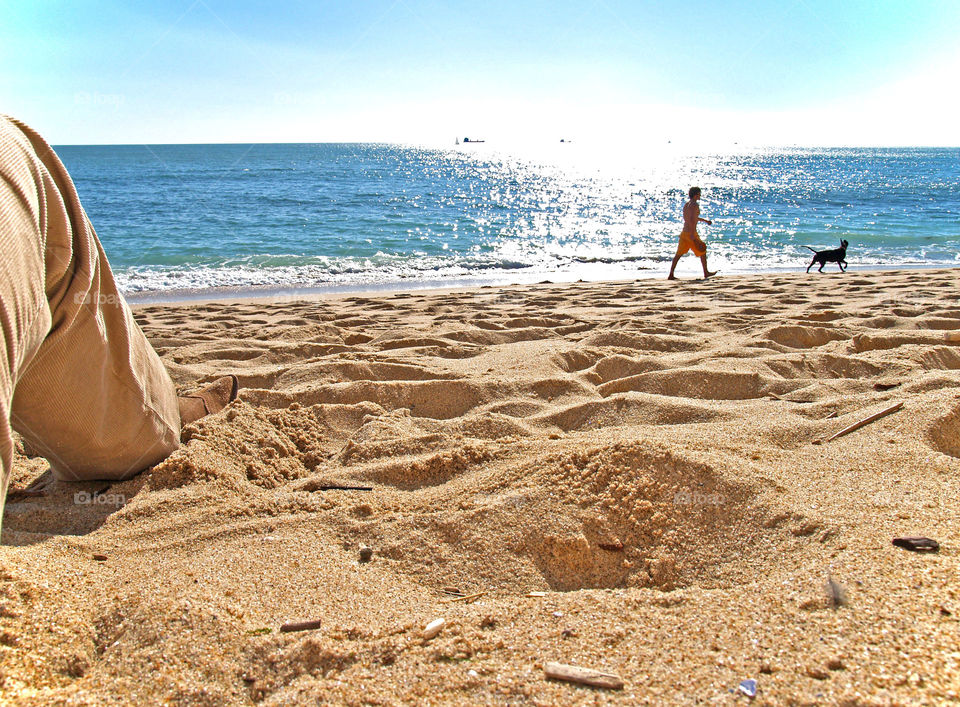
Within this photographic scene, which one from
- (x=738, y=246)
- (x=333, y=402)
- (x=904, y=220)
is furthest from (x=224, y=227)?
(x=904, y=220)

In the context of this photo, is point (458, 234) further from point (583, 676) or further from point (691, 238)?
point (583, 676)

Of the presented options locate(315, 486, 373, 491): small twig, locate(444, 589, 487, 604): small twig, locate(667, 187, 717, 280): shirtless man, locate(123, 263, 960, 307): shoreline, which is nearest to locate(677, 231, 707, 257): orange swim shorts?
locate(667, 187, 717, 280): shirtless man

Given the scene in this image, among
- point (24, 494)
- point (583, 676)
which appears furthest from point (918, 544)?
point (24, 494)

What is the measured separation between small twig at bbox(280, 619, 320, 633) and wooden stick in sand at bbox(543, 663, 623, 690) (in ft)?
1.62

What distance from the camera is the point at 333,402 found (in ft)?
8.72

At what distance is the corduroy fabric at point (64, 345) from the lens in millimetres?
1084

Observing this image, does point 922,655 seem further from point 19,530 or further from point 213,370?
point 213,370

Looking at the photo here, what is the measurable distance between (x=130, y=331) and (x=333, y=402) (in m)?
1.06

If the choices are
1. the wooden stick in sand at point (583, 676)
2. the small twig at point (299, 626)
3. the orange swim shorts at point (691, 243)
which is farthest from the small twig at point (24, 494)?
the orange swim shorts at point (691, 243)

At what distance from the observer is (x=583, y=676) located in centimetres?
99

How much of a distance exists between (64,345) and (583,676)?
4.65 feet

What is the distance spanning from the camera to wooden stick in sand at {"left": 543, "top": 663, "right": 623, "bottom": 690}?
3.20 feet

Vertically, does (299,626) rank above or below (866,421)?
below

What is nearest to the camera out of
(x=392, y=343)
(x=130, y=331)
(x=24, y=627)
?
(x=24, y=627)
